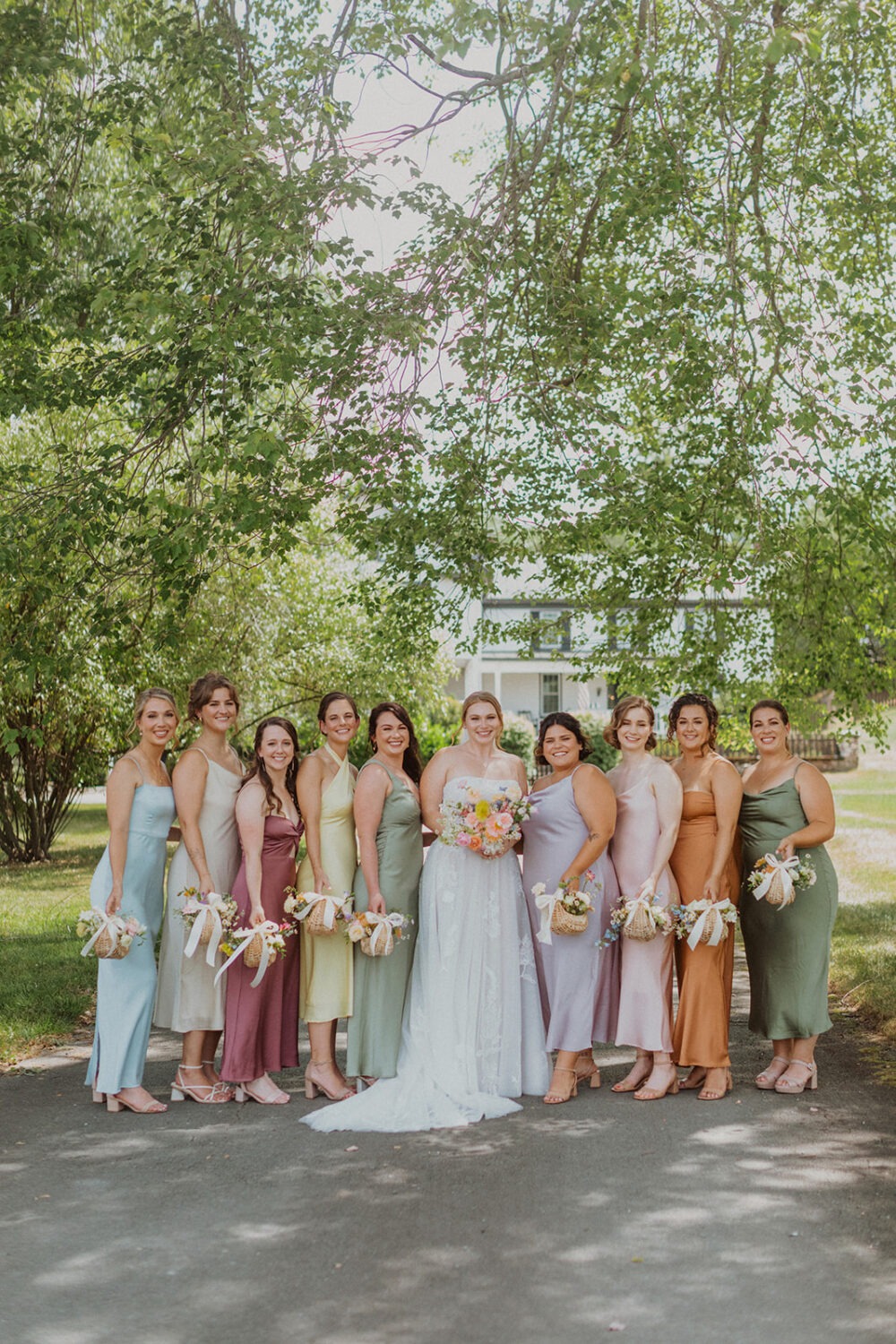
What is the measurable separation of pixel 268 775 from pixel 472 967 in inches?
65.4

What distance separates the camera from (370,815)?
25.8 ft

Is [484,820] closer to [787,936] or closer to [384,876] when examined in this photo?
[384,876]

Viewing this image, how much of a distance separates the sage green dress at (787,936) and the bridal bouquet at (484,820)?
1.51 metres

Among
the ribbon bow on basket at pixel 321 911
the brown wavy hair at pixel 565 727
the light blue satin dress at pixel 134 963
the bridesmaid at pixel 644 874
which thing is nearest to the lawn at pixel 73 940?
the light blue satin dress at pixel 134 963

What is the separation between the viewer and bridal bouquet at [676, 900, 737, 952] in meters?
7.68

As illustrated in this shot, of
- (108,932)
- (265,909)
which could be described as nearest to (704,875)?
(265,909)

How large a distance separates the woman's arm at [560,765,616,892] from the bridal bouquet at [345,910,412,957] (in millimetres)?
1030

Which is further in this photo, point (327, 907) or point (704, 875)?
point (704, 875)

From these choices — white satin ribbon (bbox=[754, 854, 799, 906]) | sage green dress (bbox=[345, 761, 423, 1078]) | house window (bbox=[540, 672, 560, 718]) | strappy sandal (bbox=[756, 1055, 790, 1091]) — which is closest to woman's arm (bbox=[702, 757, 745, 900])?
white satin ribbon (bbox=[754, 854, 799, 906])

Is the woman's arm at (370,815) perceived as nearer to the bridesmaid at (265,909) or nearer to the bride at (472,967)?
the bride at (472,967)

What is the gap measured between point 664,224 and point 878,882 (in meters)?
9.33

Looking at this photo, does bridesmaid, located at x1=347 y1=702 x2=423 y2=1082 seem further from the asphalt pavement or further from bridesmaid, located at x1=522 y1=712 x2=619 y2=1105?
bridesmaid, located at x1=522 y1=712 x2=619 y2=1105

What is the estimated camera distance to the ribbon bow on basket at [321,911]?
7.62m

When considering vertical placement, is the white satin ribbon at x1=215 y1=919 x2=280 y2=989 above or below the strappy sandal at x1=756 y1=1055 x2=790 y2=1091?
above
